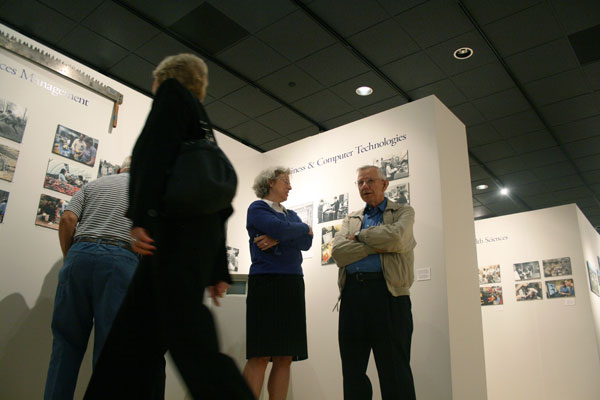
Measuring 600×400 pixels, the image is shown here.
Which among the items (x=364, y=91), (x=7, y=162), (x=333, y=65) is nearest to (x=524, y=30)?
(x=364, y=91)

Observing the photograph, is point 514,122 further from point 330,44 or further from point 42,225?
point 42,225

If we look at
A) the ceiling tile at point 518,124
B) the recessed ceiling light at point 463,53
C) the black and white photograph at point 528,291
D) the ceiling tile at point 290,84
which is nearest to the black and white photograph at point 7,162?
the ceiling tile at point 290,84

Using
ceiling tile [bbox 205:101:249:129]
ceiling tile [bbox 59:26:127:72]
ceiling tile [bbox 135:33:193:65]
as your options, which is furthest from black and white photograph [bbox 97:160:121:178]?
ceiling tile [bbox 205:101:249:129]

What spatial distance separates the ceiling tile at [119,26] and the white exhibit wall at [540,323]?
6343 mm

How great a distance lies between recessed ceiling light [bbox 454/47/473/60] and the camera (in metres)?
5.57

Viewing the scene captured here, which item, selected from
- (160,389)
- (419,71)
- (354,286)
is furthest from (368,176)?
(419,71)

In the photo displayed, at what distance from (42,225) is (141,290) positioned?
8.54 feet

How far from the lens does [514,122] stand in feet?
Result: 23.6

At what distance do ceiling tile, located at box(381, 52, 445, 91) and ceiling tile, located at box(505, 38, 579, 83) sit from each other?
90 centimetres

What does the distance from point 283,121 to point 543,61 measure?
3.66m

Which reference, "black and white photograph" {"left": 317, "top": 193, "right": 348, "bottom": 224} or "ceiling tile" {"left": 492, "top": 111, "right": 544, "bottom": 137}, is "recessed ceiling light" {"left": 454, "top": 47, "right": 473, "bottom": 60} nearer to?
"ceiling tile" {"left": 492, "top": 111, "right": 544, "bottom": 137}

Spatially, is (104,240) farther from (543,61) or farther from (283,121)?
(543,61)

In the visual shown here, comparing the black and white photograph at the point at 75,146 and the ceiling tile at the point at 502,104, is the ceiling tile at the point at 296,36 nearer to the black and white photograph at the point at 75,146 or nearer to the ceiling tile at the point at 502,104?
the black and white photograph at the point at 75,146

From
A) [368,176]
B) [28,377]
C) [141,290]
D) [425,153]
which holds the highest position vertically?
[425,153]
